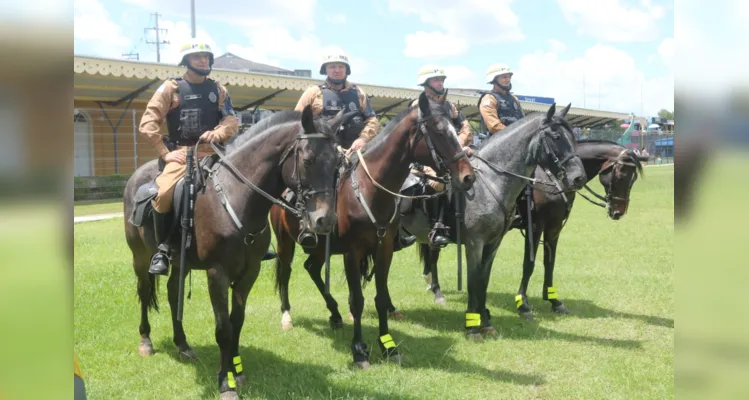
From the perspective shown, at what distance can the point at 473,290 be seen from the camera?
6.58m

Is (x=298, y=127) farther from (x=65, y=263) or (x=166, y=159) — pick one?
(x=65, y=263)

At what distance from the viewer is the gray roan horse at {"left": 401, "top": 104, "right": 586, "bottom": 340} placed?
6.55m

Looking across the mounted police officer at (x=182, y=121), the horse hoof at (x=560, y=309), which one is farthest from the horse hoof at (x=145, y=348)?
the horse hoof at (x=560, y=309)

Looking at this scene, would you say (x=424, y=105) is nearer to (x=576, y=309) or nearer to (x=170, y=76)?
(x=576, y=309)

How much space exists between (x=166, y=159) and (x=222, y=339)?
161 cm

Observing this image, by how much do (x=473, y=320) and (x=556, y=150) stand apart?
7.09 feet

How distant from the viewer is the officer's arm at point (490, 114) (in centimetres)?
774

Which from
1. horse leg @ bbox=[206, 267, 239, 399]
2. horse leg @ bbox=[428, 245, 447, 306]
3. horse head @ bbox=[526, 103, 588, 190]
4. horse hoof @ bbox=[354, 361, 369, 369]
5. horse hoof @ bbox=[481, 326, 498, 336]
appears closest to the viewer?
horse leg @ bbox=[206, 267, 239, 399]

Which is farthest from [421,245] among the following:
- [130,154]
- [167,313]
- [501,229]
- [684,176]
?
[130,154]

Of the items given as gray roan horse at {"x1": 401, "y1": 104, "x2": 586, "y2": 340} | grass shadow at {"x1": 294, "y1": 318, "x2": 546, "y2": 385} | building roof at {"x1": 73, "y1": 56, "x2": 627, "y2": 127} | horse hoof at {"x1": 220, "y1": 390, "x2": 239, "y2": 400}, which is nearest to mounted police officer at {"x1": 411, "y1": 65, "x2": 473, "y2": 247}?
gray roan horse at {"x1": 401, "y1": 104, "x2": 586, "y2": 340}

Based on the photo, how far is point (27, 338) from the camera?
3.10 ft

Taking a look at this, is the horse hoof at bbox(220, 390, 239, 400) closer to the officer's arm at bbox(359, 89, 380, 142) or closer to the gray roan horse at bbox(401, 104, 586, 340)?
the gray roan horse at bbox(401, 104, 586, 340)

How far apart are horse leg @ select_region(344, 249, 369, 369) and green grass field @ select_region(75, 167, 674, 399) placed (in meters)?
0.18

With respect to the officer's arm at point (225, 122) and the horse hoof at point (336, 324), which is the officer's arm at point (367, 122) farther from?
the horse hoof at point (336, 324)
